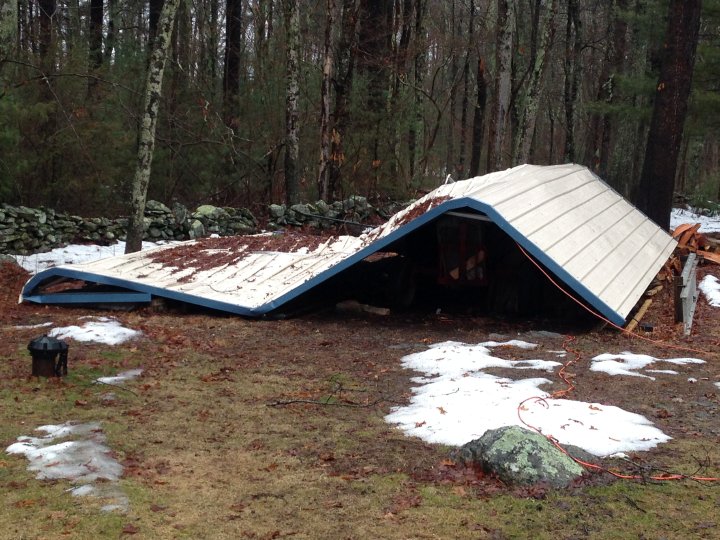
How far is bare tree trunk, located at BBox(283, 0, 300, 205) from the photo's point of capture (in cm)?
1498

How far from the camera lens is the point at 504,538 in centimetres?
336

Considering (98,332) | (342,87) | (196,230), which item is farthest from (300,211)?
(98,332)

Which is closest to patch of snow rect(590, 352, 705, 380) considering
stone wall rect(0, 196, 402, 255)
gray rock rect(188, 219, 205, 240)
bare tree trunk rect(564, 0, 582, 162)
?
stone wall rect(0, 196, 402, 255)

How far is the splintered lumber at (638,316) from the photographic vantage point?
7.94 metres

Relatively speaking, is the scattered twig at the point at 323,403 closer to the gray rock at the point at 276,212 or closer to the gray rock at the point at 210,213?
the gray rock at the point at 210,213

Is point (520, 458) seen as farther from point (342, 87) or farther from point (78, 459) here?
point (342, 87)

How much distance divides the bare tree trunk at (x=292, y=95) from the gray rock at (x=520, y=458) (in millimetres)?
12124

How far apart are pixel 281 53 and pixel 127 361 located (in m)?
14.1

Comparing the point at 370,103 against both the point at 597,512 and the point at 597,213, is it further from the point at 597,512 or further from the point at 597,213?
the point at 597,512

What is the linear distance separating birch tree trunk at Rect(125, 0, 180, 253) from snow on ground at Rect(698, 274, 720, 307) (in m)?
7.88

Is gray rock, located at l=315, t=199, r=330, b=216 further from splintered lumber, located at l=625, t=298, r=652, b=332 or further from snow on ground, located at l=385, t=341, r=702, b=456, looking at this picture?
snow on ground, located at l=385, t=341, r=702, b=456

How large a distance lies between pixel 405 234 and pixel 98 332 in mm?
3240

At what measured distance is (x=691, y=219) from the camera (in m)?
22.5

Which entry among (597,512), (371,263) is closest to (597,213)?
(371,263)
